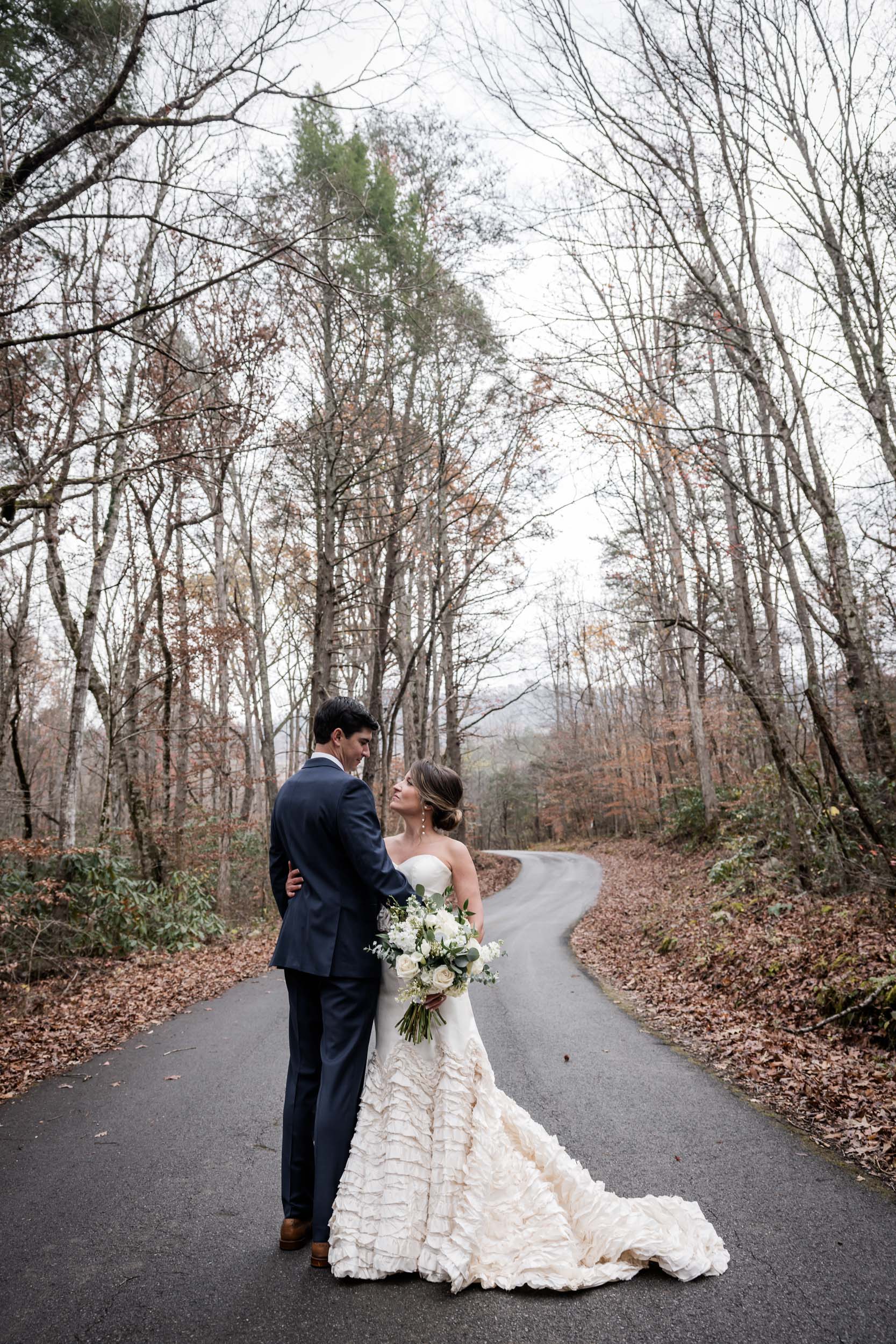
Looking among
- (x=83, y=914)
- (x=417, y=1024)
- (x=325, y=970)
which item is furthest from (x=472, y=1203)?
(x=83, y=914)

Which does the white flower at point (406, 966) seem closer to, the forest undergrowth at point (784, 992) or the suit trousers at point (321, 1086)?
the suit trousers at point (321, 1086)

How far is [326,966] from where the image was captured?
123 inches

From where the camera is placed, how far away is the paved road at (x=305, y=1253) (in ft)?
8.25

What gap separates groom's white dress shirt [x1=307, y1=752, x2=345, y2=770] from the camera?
344cm

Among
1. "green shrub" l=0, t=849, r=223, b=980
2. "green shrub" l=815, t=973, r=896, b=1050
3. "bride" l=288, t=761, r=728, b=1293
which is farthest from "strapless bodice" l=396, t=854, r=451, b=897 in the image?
"green shrub" l=0, t=849, r=223, b=980

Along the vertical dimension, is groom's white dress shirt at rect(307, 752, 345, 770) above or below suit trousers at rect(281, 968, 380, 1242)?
above

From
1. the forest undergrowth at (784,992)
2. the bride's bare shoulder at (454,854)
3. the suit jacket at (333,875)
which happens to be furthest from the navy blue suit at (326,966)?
the forest undergrowth at (784,992)

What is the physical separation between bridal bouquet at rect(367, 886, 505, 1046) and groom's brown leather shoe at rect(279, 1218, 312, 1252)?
82cm

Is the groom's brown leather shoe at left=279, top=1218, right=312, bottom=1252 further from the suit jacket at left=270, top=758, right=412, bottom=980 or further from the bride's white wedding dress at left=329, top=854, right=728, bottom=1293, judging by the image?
the suit jacket at left=270, top=758, right=412, bottom=980

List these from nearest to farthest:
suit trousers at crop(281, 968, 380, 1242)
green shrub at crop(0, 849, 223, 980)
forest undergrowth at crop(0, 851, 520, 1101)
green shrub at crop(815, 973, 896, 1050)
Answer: suit trousers at crop(281, 968, 380, 1242)
green shrub at crop(815, 973, 896, 1050)
forest undergrowth at crop(0, 851, 520, 1101)
green shrub at crop(0, 849, 223, 980)

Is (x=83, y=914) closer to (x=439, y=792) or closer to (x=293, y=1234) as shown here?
(x=293, y=1234)

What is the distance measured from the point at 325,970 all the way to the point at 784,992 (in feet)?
16.5

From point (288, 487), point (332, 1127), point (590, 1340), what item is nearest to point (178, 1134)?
point (332, 1127)

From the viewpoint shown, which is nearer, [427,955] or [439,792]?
[427,955]
